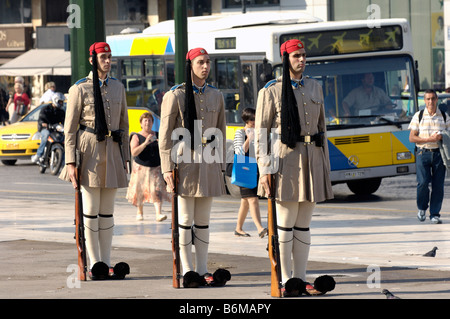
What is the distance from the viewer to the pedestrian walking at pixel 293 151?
344 inches

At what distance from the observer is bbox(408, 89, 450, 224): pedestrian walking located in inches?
563

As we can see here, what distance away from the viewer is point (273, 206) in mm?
8719

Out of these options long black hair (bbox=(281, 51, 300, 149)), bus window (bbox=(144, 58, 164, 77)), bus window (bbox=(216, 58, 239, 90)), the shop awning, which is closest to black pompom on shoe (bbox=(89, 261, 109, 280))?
long black hair (bbox=(281, 51, 300, 149))

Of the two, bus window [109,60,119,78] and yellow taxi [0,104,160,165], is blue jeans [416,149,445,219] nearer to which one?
bus window [109,60,119,78]

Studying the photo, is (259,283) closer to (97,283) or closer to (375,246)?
(97,283)

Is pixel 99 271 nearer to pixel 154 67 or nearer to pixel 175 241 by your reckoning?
pixel 175 241

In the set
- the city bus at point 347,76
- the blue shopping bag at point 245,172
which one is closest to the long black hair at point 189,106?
the blue shopping bag at point 245,172

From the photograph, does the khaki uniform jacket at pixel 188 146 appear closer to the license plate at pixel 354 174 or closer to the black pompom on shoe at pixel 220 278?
the black pompom on shoe at pixel 220 278

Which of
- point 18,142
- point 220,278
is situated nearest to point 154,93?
point 18,142

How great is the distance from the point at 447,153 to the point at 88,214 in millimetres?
5822

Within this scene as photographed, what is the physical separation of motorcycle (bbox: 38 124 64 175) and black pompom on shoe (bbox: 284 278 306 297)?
1434cm

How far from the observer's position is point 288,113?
28.5 ft
